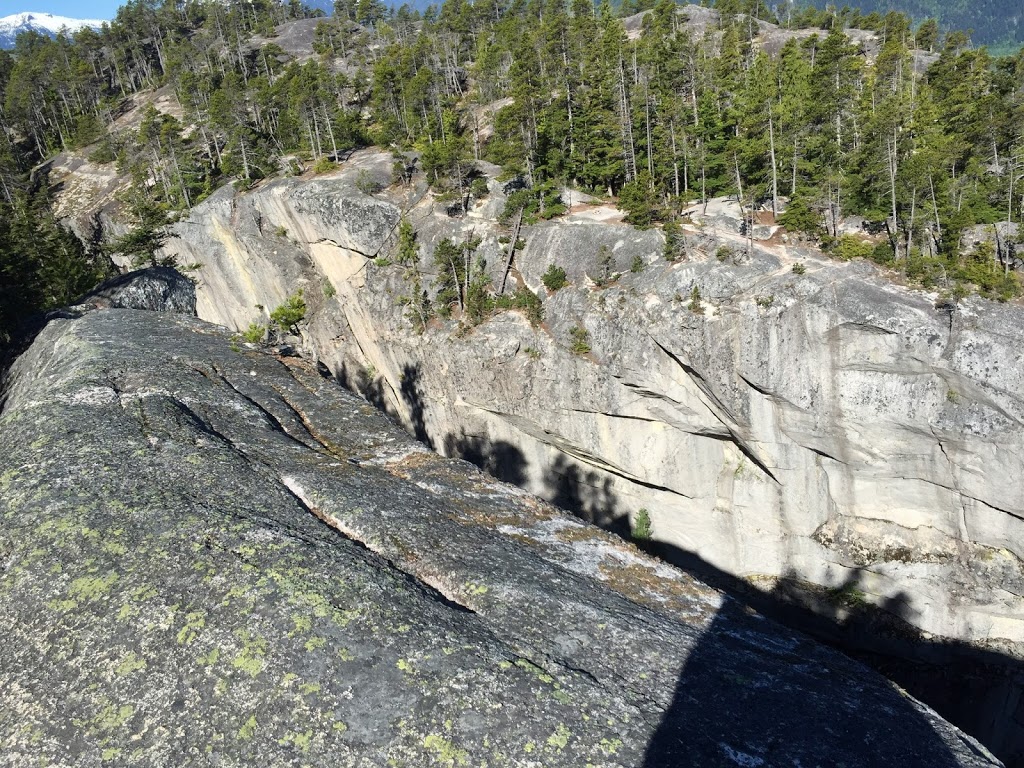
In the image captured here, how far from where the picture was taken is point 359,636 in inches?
240

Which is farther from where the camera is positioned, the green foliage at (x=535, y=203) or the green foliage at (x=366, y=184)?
the green foliage at (x=366, y=184)

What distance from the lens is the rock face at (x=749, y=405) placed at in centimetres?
2633

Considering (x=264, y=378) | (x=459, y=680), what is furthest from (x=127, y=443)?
(x=459, y=680)

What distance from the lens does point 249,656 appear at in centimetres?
590

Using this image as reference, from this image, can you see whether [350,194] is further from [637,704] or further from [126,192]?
[637,704]

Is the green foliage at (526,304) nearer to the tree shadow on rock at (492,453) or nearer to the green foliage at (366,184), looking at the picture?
the tree shadow on rock at (492,453)

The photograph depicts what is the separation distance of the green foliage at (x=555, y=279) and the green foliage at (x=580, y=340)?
3.45 metres

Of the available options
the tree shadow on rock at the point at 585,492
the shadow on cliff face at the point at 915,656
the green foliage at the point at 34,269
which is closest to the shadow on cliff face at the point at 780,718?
the shadow on cliff face at the point at 915,656

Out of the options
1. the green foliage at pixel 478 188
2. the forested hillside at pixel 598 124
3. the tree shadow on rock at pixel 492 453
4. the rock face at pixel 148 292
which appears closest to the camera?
the rock face at pixel 148 292

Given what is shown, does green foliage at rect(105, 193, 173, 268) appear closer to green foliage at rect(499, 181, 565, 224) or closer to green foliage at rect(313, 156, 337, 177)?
green foliage at rect(313, 156, 337, 177)

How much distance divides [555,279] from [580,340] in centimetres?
473

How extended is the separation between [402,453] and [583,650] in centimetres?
564

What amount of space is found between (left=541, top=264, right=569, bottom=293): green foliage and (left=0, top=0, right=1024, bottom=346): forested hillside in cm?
606

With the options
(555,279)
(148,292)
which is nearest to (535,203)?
(555,279)
